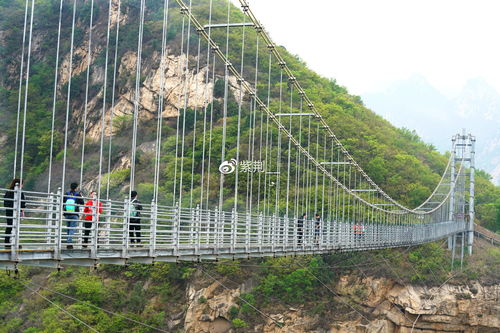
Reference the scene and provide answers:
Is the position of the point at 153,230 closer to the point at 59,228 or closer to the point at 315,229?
the point at 59,228

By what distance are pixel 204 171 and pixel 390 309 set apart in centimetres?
1234

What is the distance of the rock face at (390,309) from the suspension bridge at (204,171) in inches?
137

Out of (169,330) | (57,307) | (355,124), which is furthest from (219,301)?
(355,124)

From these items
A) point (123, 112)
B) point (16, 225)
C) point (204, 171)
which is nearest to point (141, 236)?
point (16, 225)

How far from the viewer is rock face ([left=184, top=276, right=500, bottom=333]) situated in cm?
3728

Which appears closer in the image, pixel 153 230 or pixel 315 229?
pixel 153 230

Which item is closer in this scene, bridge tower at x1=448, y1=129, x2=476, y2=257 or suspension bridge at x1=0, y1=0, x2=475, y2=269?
suspension bridge at x1=0, y1=0, x2=475, y2=269

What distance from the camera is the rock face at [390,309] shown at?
3728 centimetres

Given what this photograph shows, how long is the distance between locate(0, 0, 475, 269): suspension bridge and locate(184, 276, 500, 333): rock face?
11.4 ft

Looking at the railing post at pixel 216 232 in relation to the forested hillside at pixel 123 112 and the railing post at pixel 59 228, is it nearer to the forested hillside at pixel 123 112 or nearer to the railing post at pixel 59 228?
the forested hillside at pixel 123 112

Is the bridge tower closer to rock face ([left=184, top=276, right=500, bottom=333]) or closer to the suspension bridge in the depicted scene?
the suspension bridge

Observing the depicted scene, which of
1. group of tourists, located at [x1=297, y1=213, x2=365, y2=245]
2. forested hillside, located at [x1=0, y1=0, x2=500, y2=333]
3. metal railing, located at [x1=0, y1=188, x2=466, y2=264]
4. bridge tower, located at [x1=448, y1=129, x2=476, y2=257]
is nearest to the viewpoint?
metal railing, located at [x1=0, y1=188, x2=466, y2=264]

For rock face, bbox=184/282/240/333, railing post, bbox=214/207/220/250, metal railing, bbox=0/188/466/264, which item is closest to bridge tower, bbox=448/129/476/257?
rock face, bbox=184/282/240/333

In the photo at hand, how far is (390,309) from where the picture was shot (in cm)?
4044
